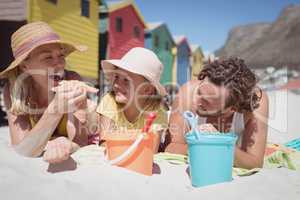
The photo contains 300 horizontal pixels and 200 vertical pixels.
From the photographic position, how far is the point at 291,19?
44.0 metres

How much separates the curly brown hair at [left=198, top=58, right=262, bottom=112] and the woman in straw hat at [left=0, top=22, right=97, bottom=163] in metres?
1.05

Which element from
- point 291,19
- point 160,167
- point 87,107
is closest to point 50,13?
point 87,107

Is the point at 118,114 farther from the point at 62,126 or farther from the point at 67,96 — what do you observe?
the point at 67,96

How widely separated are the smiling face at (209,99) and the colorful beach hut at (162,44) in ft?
48.5

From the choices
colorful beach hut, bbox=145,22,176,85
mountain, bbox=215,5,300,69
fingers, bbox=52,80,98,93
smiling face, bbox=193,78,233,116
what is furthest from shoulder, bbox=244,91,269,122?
mountain, bbox=215,5,300,69

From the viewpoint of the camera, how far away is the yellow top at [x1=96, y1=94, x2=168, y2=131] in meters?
2.75

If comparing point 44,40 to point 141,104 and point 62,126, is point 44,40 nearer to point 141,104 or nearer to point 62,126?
point 62,126

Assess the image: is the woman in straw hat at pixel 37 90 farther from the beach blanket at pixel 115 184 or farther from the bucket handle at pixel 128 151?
the bucket handle at pixel 128 151

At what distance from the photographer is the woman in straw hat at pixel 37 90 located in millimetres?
2217

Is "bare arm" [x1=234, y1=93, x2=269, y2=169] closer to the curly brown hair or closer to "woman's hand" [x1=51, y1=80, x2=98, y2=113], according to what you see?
the curly brown hair

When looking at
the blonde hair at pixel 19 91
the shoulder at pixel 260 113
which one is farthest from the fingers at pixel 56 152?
the shoulder at pixel 260 113

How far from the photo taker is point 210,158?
6.23 feet

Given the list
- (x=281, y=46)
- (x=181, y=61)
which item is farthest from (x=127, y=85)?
(x=281, y=46)

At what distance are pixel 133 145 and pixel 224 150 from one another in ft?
1.81
